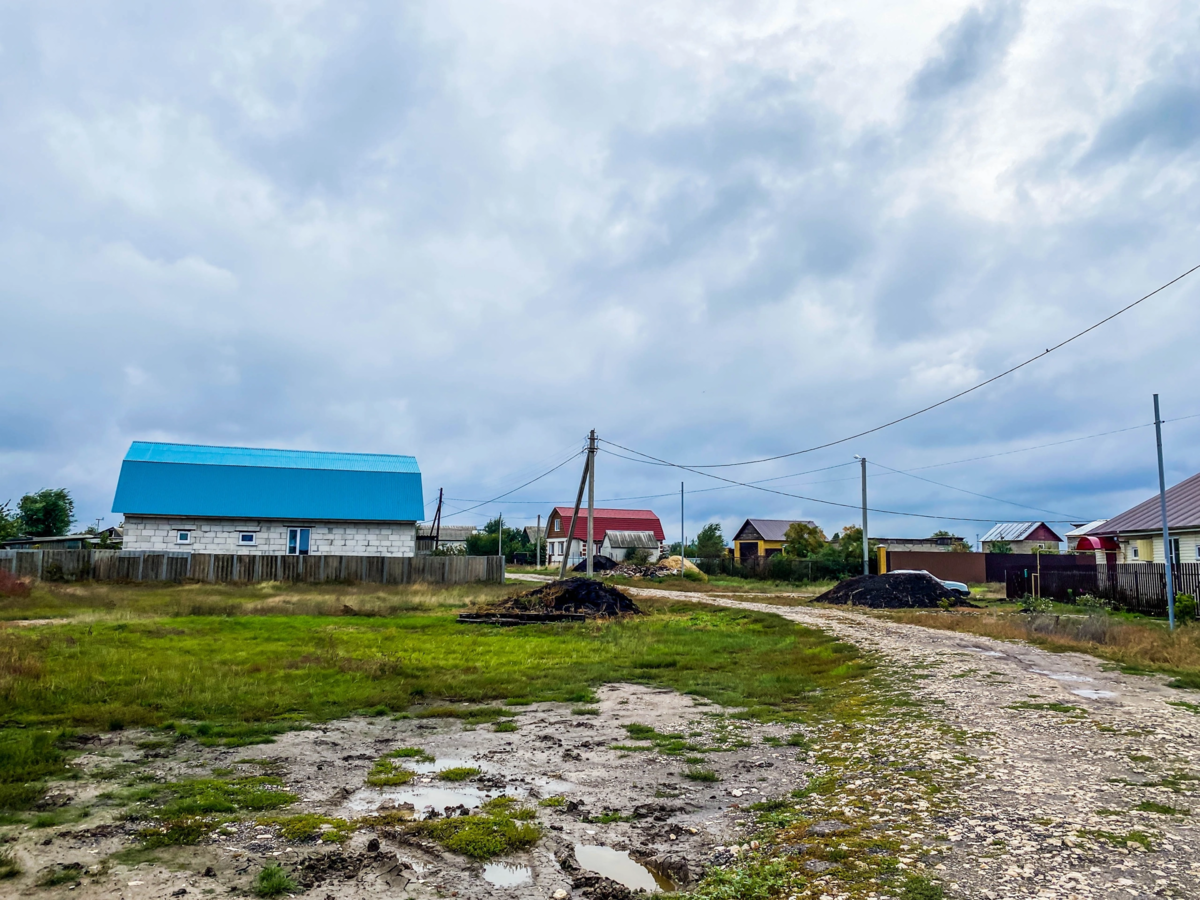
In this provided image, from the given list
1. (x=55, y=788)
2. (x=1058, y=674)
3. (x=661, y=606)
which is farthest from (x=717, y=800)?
(x=661, y=606)

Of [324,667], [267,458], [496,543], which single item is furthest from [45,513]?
[324,667]

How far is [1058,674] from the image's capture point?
518 inches

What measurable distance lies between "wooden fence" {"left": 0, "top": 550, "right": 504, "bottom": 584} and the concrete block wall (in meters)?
2.57

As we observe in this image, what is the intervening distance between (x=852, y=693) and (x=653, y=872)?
7.75 metres

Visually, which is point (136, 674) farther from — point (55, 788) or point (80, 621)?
point (80, 621)

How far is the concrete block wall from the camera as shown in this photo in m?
40.0

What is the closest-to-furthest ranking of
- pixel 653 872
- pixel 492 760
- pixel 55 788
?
pixel 653 872, pixel 55 788, pixel 492 760

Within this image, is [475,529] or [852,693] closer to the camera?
[852,693]

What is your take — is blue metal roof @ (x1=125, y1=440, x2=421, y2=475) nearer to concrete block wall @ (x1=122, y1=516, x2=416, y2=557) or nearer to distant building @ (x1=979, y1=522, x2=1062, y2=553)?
concrete block wall @ (x1=122, y1=516, x2=416, y2=557)

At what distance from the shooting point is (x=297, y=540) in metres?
41.9

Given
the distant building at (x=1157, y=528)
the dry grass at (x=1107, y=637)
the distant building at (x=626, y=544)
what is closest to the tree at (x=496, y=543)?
the distant building at (x=626, y=544)

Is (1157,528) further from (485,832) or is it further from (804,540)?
(485,832)

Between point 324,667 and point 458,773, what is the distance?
7032mm

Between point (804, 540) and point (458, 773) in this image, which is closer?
point (458, 773)
